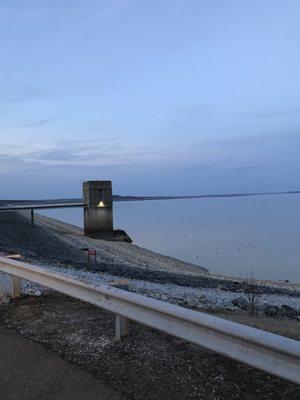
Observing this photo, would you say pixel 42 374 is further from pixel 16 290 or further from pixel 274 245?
pixel 274 245

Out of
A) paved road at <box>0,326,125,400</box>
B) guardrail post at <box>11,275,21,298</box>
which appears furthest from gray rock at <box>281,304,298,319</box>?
paved road at <box>0,326,125,400</box>

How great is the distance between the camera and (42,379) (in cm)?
469

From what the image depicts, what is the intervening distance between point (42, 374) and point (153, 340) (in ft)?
4.37

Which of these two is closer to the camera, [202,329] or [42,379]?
[202,329]

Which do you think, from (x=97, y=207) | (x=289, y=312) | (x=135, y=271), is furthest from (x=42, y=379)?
(x=97, y=207)

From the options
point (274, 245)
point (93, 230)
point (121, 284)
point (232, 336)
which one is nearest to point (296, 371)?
point (232, 336)

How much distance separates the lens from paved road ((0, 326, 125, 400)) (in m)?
4.32

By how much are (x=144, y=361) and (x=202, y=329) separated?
1015 mm

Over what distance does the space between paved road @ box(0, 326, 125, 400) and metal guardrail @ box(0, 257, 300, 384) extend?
29.7 inches

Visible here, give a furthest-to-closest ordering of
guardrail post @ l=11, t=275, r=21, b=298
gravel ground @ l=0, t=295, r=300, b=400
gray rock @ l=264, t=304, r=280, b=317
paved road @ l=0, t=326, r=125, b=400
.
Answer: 1. gray rock @ l=264, t=304, r=280, b=317
2. guardrail post @ l=11, t=275, r=21, b=298
3. paved road @ l=0, t=326, r=125, b=400
4. gravel ground @ l=0, t=295, r=300, b=400

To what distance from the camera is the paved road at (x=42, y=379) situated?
4.32m

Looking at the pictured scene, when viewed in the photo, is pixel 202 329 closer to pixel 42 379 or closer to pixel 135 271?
pixel 42 379

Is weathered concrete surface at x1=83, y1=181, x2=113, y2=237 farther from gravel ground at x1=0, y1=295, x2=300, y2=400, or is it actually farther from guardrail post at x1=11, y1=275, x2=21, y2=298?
gravel ground at x1=0, y1=295, x2=300, y2=400

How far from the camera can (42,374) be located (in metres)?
4.80
